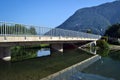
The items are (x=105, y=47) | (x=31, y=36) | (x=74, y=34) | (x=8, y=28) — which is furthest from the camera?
(x=105, y=47)

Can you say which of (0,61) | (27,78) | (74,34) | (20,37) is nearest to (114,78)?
(27,78)

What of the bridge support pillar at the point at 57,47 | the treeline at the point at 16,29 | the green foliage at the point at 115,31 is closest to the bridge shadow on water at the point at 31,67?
the treeline at the point at 16,29

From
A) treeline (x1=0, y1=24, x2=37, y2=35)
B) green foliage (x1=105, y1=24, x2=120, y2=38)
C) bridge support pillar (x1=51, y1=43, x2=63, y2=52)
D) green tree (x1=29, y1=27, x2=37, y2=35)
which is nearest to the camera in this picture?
treeline (x1=0, y1=24, x2=37, y2=35)

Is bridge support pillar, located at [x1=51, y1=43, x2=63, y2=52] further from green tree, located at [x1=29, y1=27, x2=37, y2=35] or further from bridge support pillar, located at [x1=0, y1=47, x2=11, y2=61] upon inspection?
bridge support pillar, located at [x1=0, y1=47, x2=11, y2=61]

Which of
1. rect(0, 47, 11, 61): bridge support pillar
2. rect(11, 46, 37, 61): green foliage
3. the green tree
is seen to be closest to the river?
rect(0, 47, 11, 61): bridge support pillar

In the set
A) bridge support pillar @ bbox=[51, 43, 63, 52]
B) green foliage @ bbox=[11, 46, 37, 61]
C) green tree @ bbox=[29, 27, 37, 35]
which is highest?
green tree @ bbox=[29, 27, 37, 35]

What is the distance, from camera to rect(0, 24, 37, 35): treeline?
1194 inches

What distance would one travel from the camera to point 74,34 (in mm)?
62125

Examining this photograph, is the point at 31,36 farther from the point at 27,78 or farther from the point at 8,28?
the point at 27,78

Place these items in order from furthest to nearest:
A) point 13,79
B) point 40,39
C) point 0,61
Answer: point 40,39
point 0,61
point 13,79

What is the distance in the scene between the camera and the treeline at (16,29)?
30.3 metres

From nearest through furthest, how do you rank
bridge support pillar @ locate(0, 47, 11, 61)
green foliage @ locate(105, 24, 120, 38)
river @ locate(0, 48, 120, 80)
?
river @ locate(0, 48, 120, 80)
bridge support pillar @ locate(0, 47, 11, 61)
green foliage @ locate(105, 24, 120, 38)

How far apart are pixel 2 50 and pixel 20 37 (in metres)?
3.86

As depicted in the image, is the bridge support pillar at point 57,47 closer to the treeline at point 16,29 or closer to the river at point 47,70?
the treeline at point 16,29
